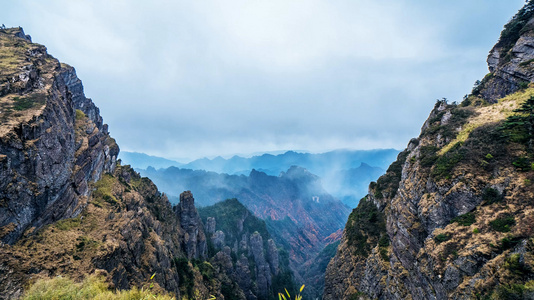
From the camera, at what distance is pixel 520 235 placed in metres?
14.6

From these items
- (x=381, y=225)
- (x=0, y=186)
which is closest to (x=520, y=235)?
(x=381, y=225)

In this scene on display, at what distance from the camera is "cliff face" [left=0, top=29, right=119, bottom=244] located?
1752cm

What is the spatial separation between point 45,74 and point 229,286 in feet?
202

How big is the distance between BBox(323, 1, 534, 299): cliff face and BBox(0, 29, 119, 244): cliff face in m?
37.8

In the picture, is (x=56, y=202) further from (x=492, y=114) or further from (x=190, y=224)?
(x=492, y=114)

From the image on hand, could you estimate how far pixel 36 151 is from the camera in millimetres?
20188

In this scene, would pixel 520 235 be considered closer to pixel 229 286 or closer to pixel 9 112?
pixel 9 112

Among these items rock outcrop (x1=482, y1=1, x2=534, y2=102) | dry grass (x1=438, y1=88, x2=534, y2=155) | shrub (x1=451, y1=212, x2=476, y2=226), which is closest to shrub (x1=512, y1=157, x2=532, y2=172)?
shrub (x1=451, y1=212, x2=476, y2=226)

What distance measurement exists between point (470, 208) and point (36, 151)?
44.1m

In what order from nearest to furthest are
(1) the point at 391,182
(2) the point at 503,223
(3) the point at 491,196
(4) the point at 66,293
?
(4) the point at 66,293 < (2) the point at 503,223 < (3) the point at 491,196 < (1) the point at 391,182

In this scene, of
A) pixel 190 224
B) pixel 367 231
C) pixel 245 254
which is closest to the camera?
pixel 367 231

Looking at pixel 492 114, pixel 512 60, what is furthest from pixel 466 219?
pixel 512 60

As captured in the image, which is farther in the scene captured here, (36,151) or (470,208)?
(36,151)

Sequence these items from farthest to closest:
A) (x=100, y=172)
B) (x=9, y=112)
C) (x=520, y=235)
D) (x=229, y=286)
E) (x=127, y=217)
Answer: (x=229, y=286), (x=100, y=172), (x=127, y=217), (x=9, y=112), (x=520, y=235)
